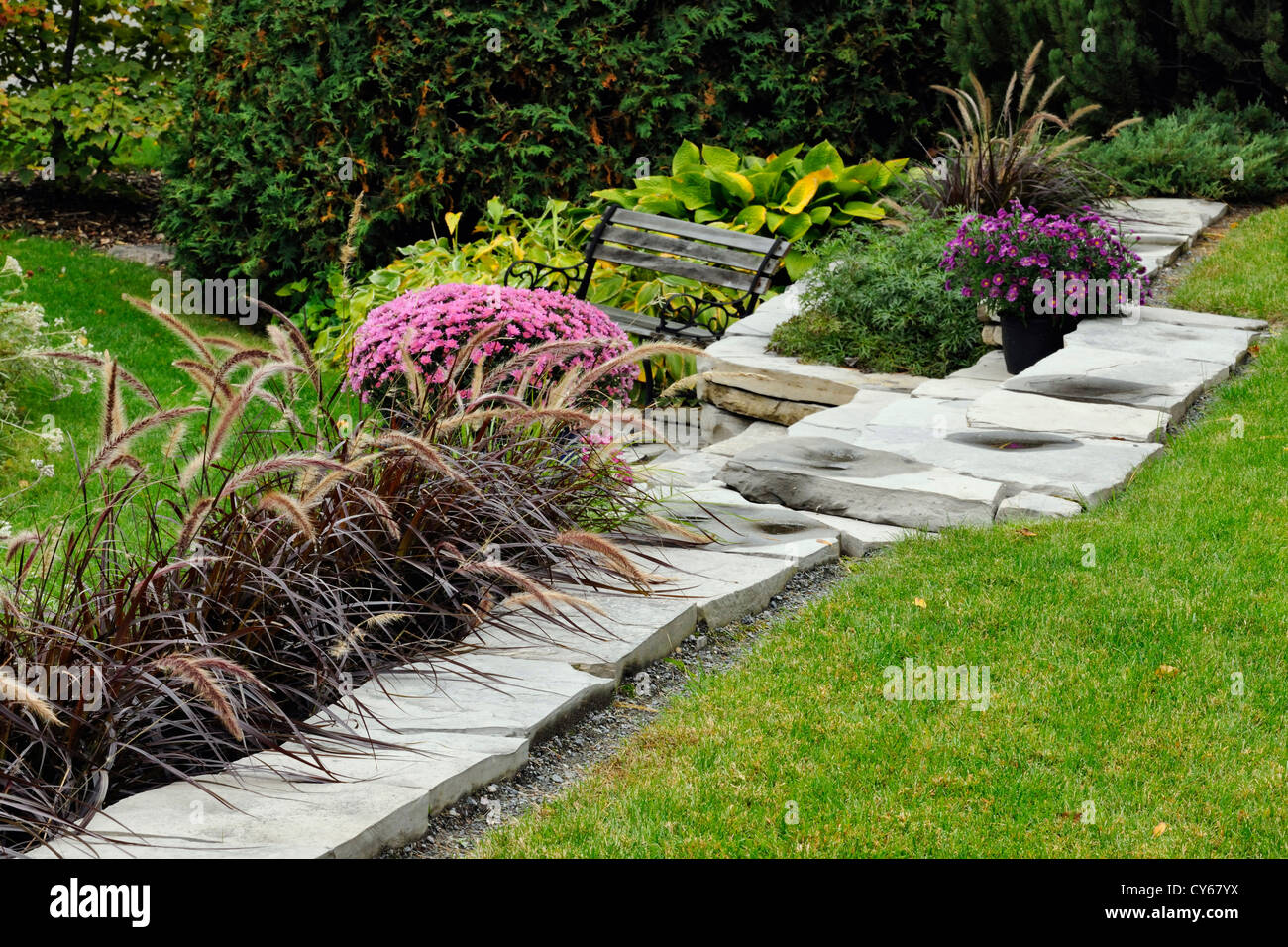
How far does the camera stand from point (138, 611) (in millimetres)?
3162

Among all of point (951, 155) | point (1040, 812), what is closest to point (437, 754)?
point (1040, 812)

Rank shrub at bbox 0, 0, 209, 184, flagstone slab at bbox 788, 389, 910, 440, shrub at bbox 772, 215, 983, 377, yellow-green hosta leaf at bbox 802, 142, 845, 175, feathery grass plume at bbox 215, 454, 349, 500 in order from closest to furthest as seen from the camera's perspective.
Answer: feathery grass plume at bbox 215, 454, 349, 500 → flagstone slab at bbox 788, 389, 910, 440 → shrub at bbox 772, 215, 983, 377 → yellow-green hosta leaf at bbox 802, 142, 845, 175 → shrub at bbox 0, 0, 209, 184

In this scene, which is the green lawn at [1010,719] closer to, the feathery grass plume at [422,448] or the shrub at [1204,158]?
the feathery grass plume at [422,448]

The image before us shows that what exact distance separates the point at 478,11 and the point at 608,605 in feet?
22.5

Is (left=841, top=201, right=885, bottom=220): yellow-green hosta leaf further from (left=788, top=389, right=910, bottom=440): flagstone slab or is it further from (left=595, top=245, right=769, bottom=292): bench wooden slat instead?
(left=788, top=389, right=910, bottom=440): flagstone slab

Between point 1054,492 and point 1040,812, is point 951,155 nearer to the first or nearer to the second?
point 1054,492

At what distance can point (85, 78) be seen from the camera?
1255 centimetres

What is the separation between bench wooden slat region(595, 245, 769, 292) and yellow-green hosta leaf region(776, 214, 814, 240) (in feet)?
1.81

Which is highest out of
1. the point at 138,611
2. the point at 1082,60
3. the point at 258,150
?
the point at 1082,60

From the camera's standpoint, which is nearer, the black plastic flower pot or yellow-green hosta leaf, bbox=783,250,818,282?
the black plastic flower pot

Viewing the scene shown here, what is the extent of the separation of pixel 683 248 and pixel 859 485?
A: 12.3 feet

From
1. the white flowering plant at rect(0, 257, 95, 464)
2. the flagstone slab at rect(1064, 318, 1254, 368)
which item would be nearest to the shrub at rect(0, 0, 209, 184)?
the white flowering plant at rect(0, 257, 95, 464)

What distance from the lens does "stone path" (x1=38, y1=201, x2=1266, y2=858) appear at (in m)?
2.79

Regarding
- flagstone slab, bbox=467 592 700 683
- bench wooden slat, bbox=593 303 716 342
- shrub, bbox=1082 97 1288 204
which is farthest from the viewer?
shrub, bbox=1082 97 1288 204
